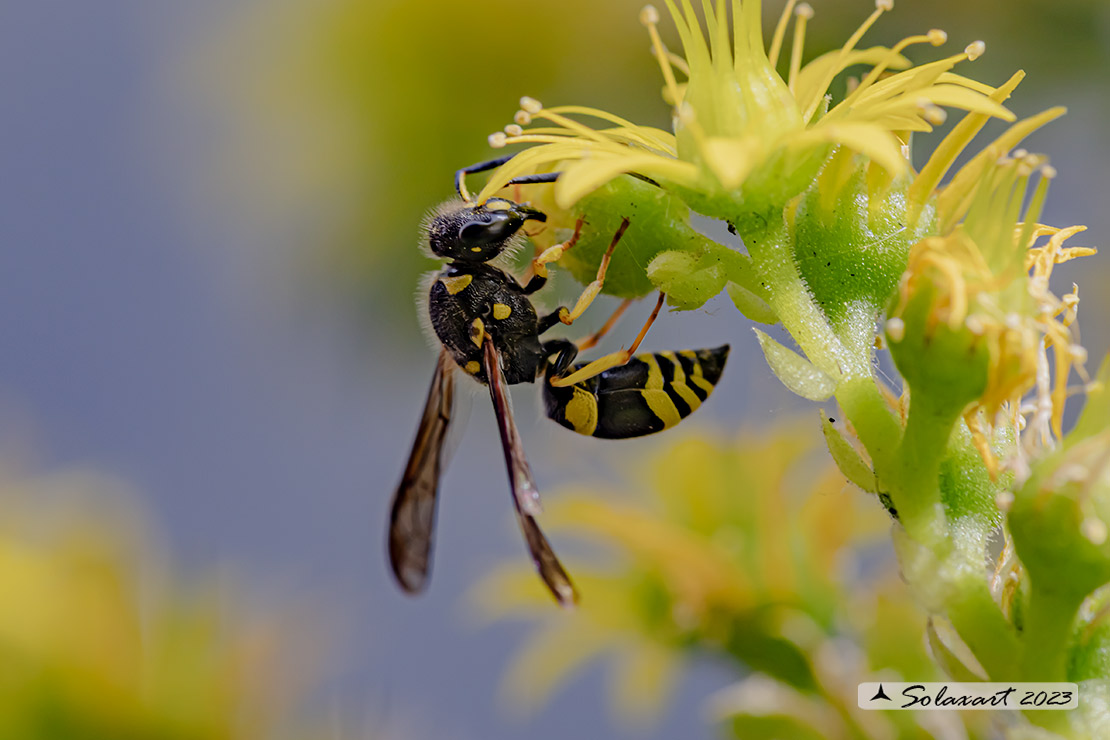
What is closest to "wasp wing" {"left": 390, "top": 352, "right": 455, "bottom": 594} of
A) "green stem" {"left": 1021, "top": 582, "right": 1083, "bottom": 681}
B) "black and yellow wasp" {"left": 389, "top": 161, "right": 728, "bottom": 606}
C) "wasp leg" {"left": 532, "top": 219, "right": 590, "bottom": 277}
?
"black and yellow wasp" {"left": 389, "top": 161, "right": 728, "bottom": 606}

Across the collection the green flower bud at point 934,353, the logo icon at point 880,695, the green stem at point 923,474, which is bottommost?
the logo icon at point 880,695

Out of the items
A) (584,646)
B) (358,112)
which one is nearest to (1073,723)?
(584,646)

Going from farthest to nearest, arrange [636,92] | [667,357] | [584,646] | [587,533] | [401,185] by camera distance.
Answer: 1. [401,185]
2. [636,92]
3. [584,646]
4. [587,533]
5. [667,357]

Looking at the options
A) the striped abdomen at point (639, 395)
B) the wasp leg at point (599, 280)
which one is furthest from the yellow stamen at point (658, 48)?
the striped abdomen at point (639, 395)

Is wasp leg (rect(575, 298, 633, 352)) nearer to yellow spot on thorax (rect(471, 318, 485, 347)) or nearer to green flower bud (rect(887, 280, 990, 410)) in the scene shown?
yellow spot on thorax (rect(471, 318, 485, 347))

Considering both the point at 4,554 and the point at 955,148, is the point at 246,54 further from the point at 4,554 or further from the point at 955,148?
the point at 955,148

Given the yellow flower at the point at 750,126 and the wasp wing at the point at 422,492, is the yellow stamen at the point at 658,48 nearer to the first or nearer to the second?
the yellow flower at the point at 750,126
